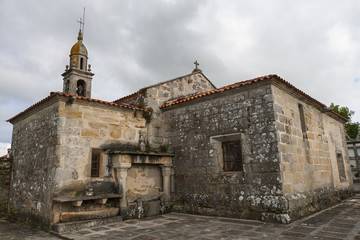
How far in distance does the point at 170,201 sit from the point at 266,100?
462 cm

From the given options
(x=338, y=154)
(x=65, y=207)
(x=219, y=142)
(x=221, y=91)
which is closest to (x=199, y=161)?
(x=219, y=142)

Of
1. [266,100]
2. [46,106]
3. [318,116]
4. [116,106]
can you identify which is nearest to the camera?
[266,100]

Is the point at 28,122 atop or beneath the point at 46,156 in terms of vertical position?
atop

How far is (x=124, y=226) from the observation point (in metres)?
6.24

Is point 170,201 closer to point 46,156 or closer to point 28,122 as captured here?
point 46,156

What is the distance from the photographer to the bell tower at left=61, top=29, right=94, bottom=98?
11.3m

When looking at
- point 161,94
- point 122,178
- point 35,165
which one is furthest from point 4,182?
point 161,94

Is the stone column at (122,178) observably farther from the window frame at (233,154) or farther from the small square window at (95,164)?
the window frame at (233,154)

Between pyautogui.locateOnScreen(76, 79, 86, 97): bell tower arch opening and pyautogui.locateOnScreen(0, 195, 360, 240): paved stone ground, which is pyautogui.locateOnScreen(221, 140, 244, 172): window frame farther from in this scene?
pyautogui.locateOnScreen(76, 79, 86, 97): bell tower arch opening

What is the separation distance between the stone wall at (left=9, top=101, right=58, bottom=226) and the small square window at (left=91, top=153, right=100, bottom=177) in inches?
43.4

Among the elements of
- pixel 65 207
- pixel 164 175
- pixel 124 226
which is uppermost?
pixel 164 175

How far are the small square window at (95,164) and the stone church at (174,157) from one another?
0.03 m

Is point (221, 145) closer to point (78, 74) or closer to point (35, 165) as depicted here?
point (35, 165)

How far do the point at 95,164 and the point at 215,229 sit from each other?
3.95 metres
